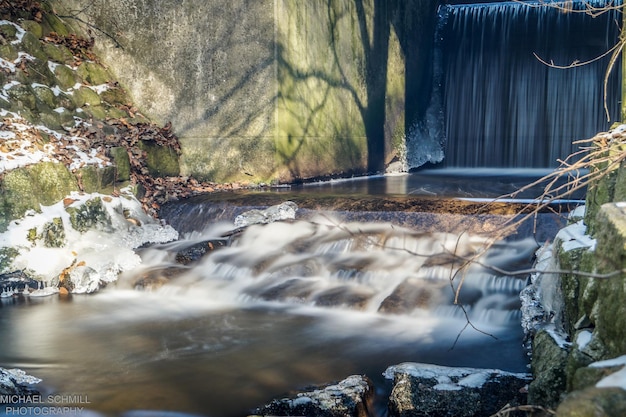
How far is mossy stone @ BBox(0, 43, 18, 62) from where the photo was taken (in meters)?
7.22

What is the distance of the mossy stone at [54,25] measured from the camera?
8.14 m

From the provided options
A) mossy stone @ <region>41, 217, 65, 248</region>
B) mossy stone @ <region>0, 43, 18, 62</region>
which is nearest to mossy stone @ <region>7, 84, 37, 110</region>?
mossy stone @ <region>0, 43, 18, 62</region>

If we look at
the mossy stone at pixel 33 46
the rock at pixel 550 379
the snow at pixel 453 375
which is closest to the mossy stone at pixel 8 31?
the mossy stone at pixel 33 46

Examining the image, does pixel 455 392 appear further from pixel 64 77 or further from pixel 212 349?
pixel 64 77

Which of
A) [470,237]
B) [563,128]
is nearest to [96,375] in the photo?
[470,237]

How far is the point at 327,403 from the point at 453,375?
73cm

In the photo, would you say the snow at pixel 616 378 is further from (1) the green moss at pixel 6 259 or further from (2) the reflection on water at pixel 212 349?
(1) the green moss at pixel 6 259

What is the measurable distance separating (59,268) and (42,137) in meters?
1.65

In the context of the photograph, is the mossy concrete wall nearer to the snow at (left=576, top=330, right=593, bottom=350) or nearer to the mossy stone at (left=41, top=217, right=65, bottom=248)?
the mossy stone at (left=41, top=217, right=65, bottom=248)

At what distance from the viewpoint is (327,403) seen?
10.8 feet

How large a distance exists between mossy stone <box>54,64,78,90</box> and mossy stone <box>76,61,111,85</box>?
213mm

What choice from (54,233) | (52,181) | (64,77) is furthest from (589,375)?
(64,77)

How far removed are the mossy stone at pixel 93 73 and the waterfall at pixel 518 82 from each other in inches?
265

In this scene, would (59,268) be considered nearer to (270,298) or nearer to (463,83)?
(270,298)
